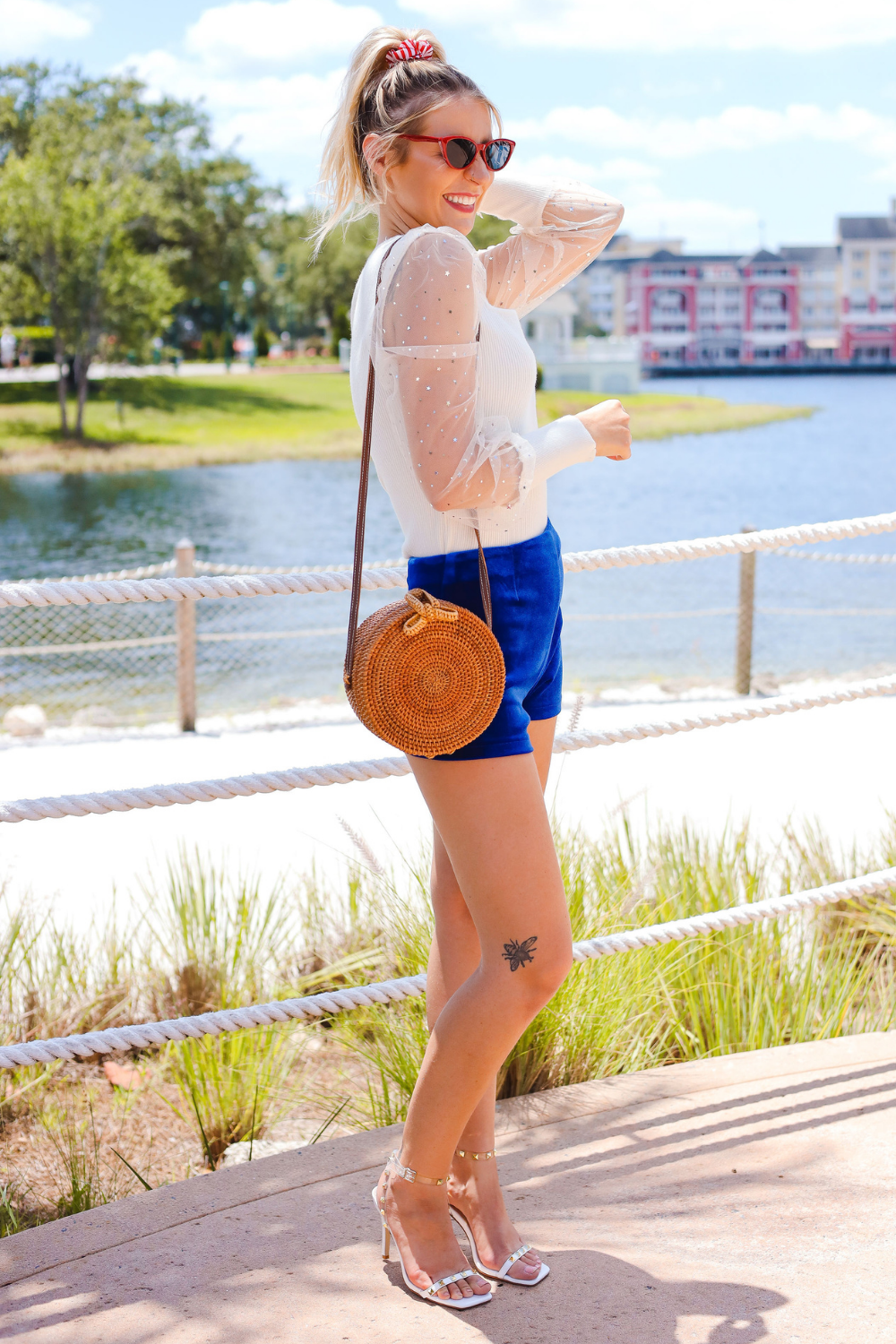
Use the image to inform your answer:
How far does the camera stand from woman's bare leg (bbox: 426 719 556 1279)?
5.86 feet

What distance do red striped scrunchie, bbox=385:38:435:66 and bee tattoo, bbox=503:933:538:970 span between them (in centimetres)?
116

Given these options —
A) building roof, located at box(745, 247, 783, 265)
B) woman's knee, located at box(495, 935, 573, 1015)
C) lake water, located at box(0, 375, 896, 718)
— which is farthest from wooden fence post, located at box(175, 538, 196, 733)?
building roof, located at box(745, 247, 783, 265)

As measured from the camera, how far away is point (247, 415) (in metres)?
49.9

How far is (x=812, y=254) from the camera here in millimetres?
142625

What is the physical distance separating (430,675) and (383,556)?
65.5 ft

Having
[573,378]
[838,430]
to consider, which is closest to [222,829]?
[838,430]

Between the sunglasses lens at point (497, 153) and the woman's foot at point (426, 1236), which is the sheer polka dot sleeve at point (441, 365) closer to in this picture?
the sunglasses lens at point (497, 153)

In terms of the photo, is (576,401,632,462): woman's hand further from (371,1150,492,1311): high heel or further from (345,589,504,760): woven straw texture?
(371,1150,492,1311): high heel

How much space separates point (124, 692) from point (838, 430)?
55.0 m

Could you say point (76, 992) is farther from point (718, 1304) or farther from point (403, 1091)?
point (718, 1304)

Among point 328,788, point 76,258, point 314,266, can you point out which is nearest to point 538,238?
point 328,788

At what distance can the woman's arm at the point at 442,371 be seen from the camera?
148 cm

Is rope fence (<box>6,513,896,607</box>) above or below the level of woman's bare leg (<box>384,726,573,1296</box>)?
above

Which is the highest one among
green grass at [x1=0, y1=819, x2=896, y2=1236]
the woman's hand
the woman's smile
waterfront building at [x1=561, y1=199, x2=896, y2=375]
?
waterfront building at [x1=561, y1=199, x2=896, y2=375]
